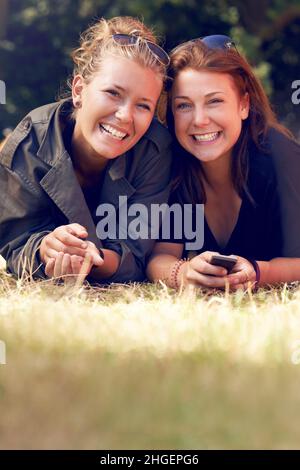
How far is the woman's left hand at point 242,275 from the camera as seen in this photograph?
254 cm

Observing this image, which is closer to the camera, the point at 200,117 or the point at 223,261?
the point at 223,261

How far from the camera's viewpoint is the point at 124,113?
99.9 inches

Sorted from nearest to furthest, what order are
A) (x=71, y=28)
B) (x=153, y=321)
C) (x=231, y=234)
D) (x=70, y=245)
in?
(x=153, y=321)
(x=70, y=245)
(x=231, y=234)
(x=71, y=28)

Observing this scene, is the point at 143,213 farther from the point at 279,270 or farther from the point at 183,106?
the point at 279,270

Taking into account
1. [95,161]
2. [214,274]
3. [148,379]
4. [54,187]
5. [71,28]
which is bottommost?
[148,379]

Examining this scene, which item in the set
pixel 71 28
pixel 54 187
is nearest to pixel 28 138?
pixel 54 187

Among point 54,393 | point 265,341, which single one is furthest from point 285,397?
point 54,393

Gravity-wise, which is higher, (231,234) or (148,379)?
(231,234)

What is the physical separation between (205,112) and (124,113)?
0.96ft

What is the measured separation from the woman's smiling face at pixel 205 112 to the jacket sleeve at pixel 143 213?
108 millimetres

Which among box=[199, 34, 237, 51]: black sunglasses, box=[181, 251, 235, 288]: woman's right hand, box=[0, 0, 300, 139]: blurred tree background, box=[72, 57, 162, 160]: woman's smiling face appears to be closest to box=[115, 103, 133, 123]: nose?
box=[72, 57, 162, 160]: woman's smiling face

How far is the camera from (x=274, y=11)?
7.26 m

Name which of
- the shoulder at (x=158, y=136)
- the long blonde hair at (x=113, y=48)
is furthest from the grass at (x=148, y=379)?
the long blonde hair at (x=113, y=48)

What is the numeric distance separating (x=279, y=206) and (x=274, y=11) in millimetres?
4912
